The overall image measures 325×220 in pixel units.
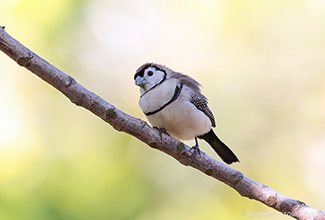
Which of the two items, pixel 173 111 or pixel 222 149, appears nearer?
pixel 173 111

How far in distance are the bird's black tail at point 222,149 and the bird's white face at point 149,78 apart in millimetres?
746

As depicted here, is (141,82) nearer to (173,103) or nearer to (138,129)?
(173,103)

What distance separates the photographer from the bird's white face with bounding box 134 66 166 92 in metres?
3.17

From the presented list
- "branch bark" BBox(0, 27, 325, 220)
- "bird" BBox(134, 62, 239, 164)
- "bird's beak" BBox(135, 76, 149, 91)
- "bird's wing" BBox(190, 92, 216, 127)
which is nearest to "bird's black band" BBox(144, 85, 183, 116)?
"bird" BBox(134, 62, 239, 164)

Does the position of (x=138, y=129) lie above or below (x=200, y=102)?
below

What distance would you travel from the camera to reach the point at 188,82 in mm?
3193

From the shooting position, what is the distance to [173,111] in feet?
9.57

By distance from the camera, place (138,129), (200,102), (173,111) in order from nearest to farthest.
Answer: (138,129), (173,111), (200,102)

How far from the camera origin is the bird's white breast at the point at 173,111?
9.62 feet

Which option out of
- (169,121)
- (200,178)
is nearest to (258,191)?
(169,121)

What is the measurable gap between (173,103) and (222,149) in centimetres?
82

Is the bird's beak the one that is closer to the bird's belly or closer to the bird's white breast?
the bird's white breast

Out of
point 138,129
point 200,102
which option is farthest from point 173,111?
point 138,129

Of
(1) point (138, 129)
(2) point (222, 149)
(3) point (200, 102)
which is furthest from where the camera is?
(2) point (222, 149)
